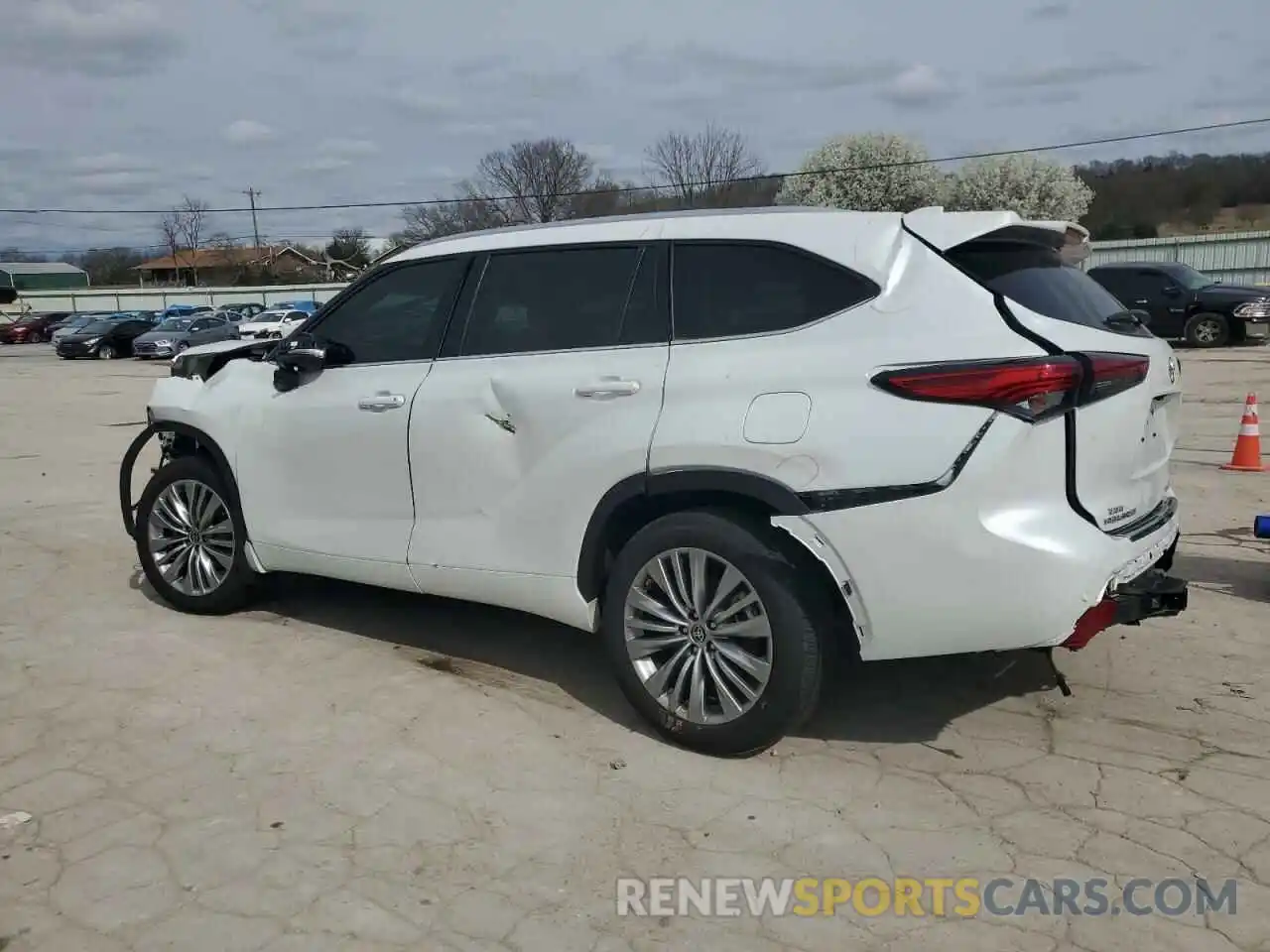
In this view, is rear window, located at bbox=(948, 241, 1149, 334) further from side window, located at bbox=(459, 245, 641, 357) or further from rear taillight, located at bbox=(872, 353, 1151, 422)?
side window, located at bbox=(459, 245, 641, 357)

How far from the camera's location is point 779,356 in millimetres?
3592

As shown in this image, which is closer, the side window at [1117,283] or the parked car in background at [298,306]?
the side window at [1117,283]

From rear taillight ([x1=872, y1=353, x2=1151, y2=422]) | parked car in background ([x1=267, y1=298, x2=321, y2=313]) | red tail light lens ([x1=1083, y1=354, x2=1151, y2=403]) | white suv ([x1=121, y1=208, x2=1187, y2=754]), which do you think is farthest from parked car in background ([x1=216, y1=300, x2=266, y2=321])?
red tail light lens ([x1=1083, y1=354, x2=1151, y2=403])

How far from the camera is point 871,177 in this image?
49469 millimetres

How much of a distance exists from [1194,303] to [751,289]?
68.2 feet

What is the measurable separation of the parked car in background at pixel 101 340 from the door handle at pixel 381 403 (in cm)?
3586

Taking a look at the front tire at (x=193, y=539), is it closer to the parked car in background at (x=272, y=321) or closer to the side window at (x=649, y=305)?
the side window at (x=649, y=305)

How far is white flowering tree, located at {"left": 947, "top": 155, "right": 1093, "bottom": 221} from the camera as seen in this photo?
46969 mm

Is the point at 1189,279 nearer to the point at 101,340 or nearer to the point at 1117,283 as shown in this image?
the point at 1117,283

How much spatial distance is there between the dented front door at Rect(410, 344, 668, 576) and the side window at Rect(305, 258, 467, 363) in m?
0.23

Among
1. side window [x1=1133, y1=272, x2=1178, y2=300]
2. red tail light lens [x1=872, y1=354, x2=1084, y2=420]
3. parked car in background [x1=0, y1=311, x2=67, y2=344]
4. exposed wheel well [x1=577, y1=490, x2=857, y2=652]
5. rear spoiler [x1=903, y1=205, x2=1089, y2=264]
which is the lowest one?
parked car in background [x1=0, y1=311, x2=67, y2=344]

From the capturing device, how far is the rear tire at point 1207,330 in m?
21.3

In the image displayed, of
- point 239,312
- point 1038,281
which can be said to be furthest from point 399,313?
point 239,312

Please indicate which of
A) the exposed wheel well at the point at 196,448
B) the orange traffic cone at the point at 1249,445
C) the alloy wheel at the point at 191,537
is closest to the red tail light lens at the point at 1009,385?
the exposed wheel well at the point at 196,448
